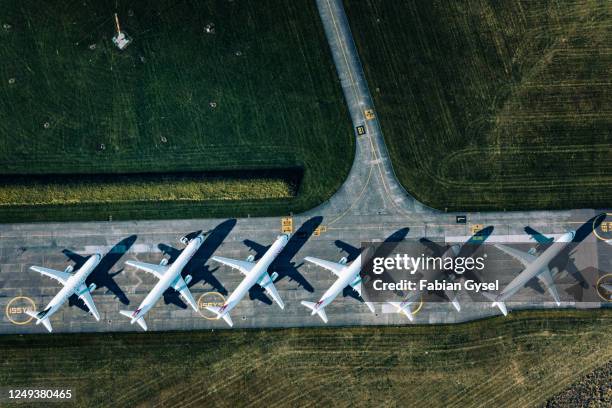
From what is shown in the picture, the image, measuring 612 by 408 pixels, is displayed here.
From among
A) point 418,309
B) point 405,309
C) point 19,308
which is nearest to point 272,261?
point 405,309

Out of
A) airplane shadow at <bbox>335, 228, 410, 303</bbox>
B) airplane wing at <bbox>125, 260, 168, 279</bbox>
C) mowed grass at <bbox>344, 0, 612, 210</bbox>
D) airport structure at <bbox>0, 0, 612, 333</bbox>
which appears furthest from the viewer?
mowed grass at <bbox>344, 0, 612, 210</bbox>

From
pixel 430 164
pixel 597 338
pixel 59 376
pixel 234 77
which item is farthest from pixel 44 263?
pixel 597 338

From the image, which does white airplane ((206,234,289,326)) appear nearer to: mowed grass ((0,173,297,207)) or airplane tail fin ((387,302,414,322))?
mowed grass ((0,173,297,207))

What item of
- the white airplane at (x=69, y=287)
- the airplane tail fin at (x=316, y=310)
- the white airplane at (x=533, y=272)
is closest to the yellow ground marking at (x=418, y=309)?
the white airplane at (x=533, y=272)

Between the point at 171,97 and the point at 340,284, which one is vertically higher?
the point at 171,97

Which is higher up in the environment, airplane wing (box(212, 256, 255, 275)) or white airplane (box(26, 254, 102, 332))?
white airplane (box(26, 254, 102, 332))

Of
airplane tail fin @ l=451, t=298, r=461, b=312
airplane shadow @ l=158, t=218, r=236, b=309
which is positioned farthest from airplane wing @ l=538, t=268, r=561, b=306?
airplane shadow @ l=158, t=218, r=236, b=309

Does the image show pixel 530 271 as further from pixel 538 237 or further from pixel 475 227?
pixel 475 227

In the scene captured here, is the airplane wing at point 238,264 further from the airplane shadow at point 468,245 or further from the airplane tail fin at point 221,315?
the airplane shadow at point 468,245
